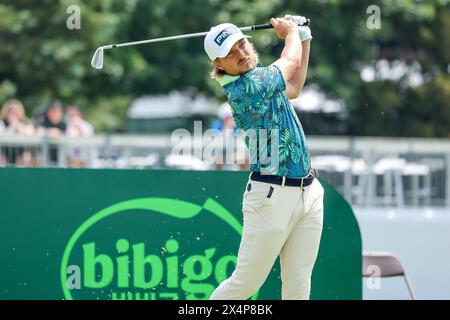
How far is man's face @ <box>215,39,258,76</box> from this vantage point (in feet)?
20.3

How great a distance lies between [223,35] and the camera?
243 inches

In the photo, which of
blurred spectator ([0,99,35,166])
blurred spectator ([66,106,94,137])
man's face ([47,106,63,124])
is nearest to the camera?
blurred spectator ([0,99,35,166])

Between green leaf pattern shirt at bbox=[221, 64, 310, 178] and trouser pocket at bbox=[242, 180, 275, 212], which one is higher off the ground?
green leaf pattern shirt at bbox=[221, 64, 310, 178]

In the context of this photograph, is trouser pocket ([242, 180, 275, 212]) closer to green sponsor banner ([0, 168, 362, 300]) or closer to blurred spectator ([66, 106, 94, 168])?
green sponsor banner ([0, 168, 362, 300])

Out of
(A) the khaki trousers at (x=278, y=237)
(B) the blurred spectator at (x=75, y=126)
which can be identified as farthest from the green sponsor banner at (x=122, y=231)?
(B) the blurred spectator at (x=75, y=126)

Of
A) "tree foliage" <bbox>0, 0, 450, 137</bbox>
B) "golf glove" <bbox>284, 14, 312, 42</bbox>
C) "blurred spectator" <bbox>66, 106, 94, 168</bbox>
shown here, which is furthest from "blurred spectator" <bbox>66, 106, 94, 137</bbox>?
"golf glove" <bbox>284, 14, 312, 42</bbox>

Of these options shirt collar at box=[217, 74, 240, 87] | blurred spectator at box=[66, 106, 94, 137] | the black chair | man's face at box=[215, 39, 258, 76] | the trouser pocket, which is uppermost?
man's face at box=[215, 39, 258, 76]

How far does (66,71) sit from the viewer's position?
1962 centimetres

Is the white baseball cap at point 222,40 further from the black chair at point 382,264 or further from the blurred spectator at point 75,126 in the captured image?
the blurred spectator at point 75,126

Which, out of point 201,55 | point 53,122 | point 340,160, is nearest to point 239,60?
point 340,160

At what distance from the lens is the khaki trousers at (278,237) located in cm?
627

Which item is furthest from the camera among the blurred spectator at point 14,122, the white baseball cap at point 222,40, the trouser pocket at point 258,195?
the blurred spectator at point 14,122

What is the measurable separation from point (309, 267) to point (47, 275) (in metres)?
1.94

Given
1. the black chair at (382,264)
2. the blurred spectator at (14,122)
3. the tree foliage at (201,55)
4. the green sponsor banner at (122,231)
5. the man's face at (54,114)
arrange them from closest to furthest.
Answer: the green sponsor banner at (122,231) → the black chair at (382,264) → the blurred spectator at (14,122) → the man's face at (54,114) → the tree foliage at (201,55)
